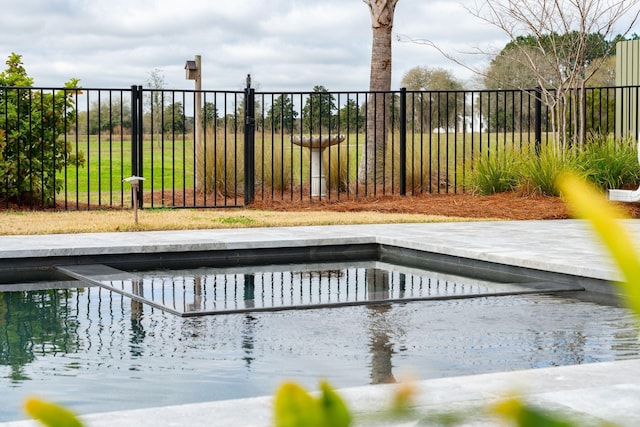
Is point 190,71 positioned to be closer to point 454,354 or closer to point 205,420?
point 454,354

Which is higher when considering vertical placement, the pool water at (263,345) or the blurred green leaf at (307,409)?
the blurred green leaf at (307,409)

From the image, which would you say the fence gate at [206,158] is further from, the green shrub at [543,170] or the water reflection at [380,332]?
the water reflection at [380,332]

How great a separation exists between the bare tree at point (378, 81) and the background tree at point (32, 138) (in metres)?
4.21

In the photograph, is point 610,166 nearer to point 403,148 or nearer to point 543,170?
point 543,170

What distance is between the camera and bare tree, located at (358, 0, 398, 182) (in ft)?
45.0

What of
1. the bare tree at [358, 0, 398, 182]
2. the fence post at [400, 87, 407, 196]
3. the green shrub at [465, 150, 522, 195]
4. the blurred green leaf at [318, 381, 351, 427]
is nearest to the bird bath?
the fence post at [400, 87, 407, 196]

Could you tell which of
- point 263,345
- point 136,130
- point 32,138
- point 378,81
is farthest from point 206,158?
point 263,345

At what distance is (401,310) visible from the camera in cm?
532

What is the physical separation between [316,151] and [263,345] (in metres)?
8.50

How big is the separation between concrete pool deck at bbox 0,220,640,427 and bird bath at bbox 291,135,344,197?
12.0ft

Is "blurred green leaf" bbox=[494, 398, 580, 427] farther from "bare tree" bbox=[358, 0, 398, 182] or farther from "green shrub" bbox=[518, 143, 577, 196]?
"bare tree" bbox=[358, 0, 398, 182]

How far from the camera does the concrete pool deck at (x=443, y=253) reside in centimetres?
271

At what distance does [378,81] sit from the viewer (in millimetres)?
14289

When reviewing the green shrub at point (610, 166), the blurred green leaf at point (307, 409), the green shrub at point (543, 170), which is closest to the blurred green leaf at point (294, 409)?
the blurred green leaf at point (307, 409)
